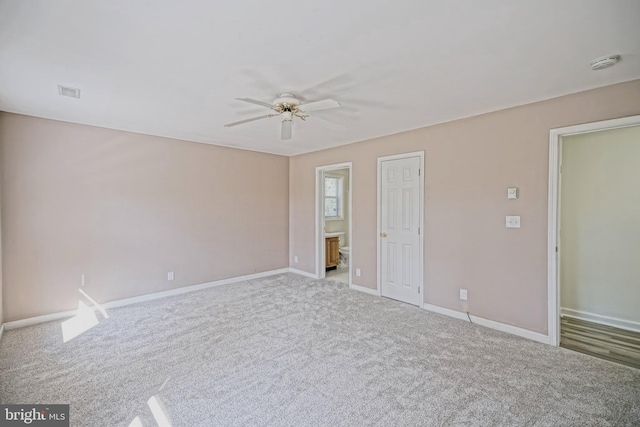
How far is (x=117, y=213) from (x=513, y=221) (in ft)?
16.3

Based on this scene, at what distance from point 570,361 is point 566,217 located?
1.96 meters

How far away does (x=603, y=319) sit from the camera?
3.46 meters

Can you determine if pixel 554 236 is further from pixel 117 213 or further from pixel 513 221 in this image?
pixel 117 213

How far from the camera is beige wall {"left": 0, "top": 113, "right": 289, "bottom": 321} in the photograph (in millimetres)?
3404

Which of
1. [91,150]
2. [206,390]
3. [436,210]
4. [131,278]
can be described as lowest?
[206,390]

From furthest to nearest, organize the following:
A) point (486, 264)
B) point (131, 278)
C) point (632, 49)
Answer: point (131, 278), point (486, 264), point (632, 49)

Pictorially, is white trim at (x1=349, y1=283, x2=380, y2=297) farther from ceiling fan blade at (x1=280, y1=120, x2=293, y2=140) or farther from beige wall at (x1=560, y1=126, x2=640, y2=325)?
ceiling fan blade at (x1=280, y1=120, x2=293, y2=140)

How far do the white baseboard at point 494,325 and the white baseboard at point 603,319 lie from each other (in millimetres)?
1181

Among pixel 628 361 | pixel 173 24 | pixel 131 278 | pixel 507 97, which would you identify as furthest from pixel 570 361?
pixel 131 278

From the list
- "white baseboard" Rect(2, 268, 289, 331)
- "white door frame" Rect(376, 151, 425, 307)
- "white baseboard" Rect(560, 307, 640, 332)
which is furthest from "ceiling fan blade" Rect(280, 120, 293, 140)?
"white baseboard" Rect(560, 307, 640, 332)

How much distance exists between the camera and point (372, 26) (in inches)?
68.9

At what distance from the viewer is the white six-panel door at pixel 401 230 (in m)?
4.04

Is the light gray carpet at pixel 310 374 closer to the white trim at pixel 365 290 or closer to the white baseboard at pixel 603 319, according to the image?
the white trim at pixel 365 290

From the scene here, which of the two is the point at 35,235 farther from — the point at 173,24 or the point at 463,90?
the point at 463,90
